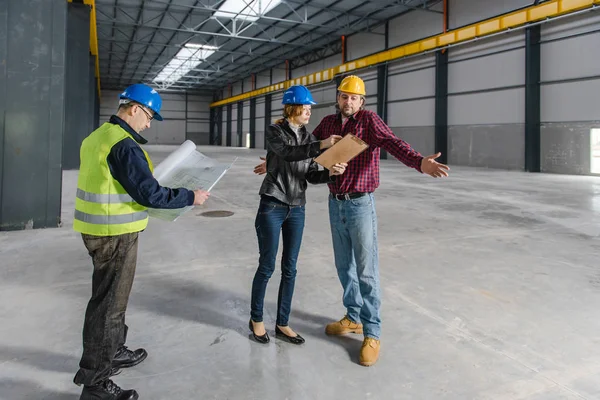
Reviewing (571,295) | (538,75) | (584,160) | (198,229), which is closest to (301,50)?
(538,75)

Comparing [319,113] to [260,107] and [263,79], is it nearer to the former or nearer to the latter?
[263,79]

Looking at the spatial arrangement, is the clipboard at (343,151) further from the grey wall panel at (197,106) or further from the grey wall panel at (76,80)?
the grey wall panel at (197,106)

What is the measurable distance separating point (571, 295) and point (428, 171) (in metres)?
2.32

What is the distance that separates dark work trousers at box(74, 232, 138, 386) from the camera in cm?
211

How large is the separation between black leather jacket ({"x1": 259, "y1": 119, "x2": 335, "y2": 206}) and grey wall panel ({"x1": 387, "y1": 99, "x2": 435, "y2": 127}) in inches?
756

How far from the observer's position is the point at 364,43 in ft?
80.3

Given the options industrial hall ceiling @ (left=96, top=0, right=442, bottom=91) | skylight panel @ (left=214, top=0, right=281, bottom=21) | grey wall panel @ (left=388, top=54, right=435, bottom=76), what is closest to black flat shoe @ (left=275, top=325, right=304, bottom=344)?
skylight panel @ (left=214, top=0, right=281, bottom=21)

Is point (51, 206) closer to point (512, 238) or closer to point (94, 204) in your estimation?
point (94, 204)

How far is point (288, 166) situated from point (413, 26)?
2084cm

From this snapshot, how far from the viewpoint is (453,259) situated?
4.79m

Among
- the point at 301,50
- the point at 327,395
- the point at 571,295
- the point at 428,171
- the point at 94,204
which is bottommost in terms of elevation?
the point at 327,395

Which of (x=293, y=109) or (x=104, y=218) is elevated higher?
(x=293, y=109)

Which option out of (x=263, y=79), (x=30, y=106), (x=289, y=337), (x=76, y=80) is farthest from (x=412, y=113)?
(x=289, y=337)

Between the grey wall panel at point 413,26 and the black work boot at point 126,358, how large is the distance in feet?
67.0
